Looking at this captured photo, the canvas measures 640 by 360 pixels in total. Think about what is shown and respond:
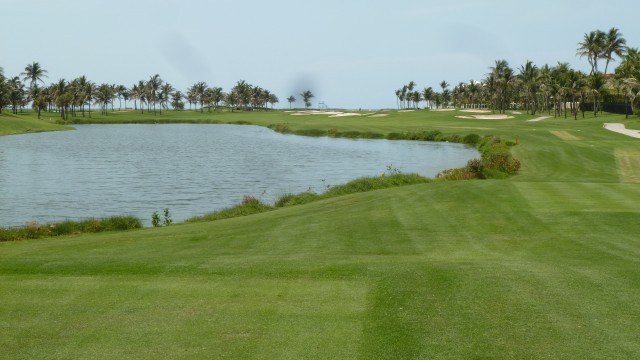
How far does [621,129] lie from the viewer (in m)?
80.9

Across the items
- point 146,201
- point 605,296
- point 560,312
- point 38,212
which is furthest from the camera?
point 146,201

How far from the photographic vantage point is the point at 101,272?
13.5 m

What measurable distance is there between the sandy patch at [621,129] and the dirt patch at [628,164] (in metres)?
18.2

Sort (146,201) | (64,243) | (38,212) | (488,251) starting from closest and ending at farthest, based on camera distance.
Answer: (488,251) < (64,243) < (38,212) < (146,201)

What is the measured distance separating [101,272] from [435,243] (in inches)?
332

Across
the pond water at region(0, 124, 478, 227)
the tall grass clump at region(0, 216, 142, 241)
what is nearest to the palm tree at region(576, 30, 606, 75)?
the pond water at region(0, 124, 478, 227)

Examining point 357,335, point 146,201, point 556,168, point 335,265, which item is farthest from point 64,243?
point 556,168

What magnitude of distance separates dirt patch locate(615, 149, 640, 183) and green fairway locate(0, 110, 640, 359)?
21707mm

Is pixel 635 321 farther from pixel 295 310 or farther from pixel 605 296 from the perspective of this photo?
pixel 295 310

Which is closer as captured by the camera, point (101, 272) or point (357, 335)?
point (357, 335)

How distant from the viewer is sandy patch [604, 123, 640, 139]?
73312 millimetres

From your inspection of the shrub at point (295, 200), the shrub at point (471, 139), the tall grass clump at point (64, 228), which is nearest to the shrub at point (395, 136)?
the shrub at point (471, 139)

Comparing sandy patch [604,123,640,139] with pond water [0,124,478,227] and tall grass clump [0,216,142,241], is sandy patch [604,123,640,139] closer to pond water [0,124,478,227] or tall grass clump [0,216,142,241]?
pond water [0,124,478,227]

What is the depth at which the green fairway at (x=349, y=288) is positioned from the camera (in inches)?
340
